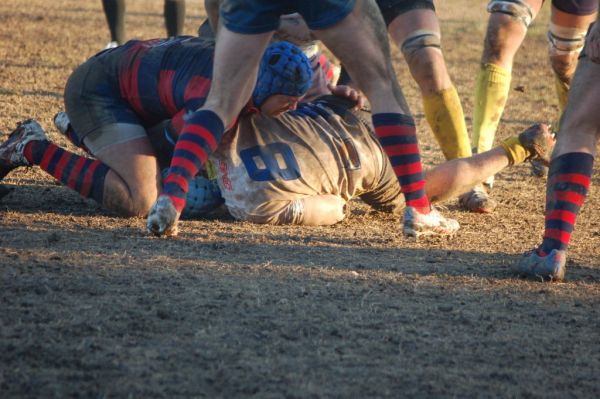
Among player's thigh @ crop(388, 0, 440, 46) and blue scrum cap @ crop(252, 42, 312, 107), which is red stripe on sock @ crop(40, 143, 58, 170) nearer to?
blue scrum cap @ crop(252, 42, 312, 107)

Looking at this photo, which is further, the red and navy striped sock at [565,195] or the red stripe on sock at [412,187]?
the red stripe on sock at [412,187]

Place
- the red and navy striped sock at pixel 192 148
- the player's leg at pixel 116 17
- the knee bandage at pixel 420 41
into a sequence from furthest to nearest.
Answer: the player's leg at pixel 116 17 → the knee bandage at pixel 420 41 → the red and navy striped sock at pixel 192 148

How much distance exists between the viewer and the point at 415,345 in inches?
134

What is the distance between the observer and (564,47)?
21.6 feet

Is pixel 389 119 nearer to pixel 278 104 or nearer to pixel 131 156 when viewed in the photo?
pixel 278 104

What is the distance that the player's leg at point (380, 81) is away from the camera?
4289 millimetres

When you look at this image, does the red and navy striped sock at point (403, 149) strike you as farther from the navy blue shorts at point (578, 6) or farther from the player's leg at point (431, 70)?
the navy blue shorts at point (578, 6)

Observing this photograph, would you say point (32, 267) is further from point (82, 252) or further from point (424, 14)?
point (424, 14)

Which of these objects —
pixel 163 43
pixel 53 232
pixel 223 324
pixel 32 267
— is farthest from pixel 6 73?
pixel 223 324

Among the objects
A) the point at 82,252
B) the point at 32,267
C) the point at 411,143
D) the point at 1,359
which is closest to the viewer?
the point at 1,359

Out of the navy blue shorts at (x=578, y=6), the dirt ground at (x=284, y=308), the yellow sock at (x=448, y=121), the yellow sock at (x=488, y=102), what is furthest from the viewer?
the navy blue shorts at (x=578, y=6)

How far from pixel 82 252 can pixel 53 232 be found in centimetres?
41

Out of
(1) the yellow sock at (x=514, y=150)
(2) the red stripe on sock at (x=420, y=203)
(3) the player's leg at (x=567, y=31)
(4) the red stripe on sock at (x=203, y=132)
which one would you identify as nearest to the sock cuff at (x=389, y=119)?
(2) the red stripe on sock at (x=420, y=203)

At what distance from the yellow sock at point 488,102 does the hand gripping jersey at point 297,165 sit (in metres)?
0.93
